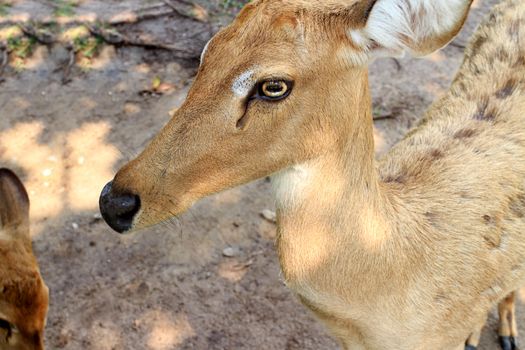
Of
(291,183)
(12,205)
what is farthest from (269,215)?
(291,183)

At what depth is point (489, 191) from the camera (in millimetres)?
2811

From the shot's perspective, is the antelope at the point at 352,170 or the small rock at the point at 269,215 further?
the small rock at the point at 269,215

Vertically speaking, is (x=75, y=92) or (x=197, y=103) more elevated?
(x=197, y=103)

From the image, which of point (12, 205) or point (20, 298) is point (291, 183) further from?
point (12, 205)

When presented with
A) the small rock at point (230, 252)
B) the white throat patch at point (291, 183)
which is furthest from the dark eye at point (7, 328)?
the small rock at point (230, 252)

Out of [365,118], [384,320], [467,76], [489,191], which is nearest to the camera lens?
[365,118]

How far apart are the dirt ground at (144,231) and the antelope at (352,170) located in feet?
4.58

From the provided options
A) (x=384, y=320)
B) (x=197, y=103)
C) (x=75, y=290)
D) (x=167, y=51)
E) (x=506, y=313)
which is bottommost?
(x=75, y=290)

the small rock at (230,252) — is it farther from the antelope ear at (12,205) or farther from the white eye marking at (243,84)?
the white eye marking at (243,84)

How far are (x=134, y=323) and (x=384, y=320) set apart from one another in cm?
200

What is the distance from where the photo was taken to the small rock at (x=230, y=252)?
4.42 metres

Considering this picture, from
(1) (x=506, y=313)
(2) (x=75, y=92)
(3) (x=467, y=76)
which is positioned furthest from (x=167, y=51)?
(1) (x=506, y=313)

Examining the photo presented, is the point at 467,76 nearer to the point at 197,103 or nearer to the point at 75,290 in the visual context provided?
the point at 197,103

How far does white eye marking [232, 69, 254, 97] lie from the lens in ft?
6.64
